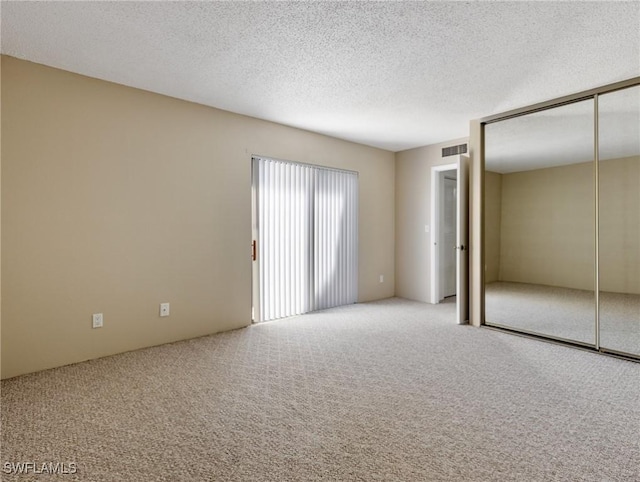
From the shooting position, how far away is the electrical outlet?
3244 mm

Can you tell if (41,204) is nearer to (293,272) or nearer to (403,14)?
(293,272)

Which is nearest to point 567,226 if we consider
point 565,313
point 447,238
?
point 565,313

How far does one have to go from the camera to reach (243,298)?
433cm

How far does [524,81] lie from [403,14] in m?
1.73

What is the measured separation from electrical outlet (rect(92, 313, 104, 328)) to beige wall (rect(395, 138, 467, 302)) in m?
4.58

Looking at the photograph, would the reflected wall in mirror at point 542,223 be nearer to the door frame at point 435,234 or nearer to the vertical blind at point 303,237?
the door frame at point 435,234

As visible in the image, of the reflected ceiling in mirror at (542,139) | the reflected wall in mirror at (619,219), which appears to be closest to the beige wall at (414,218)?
the reflected ceiling in mirror at (542,139)

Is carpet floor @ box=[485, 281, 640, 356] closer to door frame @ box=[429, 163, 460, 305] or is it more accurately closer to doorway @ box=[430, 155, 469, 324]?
doorway @ box=[430, 155, 469, 324]

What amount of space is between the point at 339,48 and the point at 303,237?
2687 mm

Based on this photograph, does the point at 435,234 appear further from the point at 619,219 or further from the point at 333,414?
the point at 333,414

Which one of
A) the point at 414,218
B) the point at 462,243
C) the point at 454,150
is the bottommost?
the point at 462,243

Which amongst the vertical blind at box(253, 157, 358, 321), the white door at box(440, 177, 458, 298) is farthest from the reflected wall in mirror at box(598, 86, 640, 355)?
the vertical blind at box(253, 157, 358, 321)

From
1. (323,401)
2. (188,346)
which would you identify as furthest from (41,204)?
(323,401)

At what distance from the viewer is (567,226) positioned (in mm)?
3705
